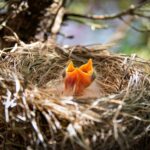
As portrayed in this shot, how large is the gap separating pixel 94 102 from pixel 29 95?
0.18 m

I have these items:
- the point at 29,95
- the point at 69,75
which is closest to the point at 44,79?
the point at 69,75

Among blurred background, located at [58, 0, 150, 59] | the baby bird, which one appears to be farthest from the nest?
blurred background, located at [58, 0, 150, 59]

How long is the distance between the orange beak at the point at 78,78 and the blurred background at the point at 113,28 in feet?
1.17

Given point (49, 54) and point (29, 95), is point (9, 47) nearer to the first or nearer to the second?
point (49, 54)

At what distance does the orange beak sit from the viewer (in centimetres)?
187

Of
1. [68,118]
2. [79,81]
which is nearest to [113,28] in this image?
[79,81]

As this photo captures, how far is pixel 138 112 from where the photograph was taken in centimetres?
160

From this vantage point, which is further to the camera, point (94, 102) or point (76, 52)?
point (76, 52)

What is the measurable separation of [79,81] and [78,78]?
2 centimetres

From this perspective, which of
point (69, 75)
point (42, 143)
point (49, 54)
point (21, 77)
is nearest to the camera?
point (42, 143)

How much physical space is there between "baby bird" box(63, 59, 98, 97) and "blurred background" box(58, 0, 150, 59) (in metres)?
0.36

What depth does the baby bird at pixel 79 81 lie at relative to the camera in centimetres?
187

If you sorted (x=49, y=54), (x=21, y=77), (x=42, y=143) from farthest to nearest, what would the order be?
(x=49, y=54) < (x=21, y=77) < (x=42, y=143)

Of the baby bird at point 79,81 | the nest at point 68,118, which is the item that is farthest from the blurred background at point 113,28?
the nest at point 68,118
